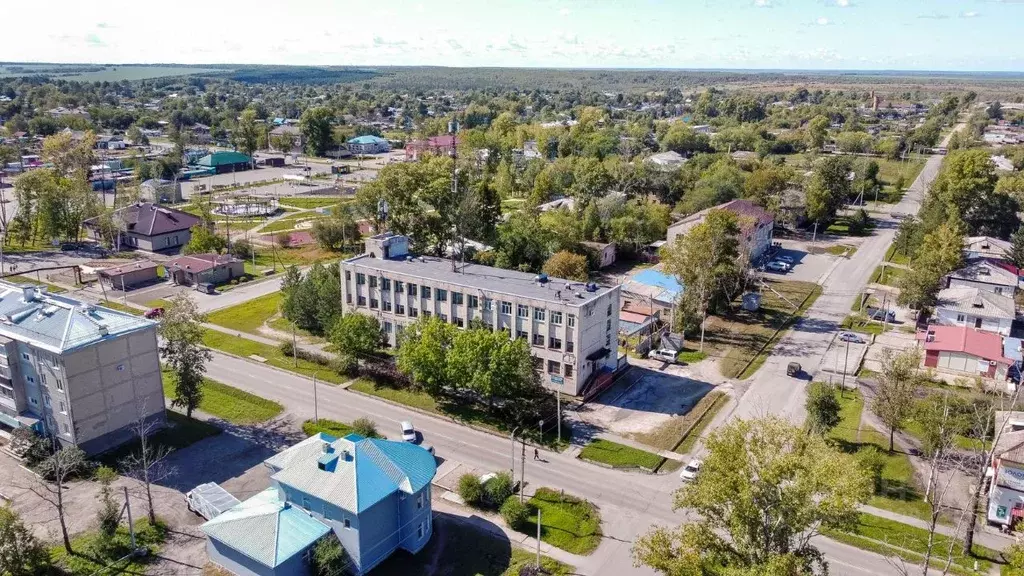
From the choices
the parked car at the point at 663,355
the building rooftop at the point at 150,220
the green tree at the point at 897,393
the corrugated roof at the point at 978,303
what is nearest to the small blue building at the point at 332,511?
the green tree at the point at 897,393

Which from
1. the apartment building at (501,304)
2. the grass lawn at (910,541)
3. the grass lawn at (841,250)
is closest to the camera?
the grass lawn at (910,541)

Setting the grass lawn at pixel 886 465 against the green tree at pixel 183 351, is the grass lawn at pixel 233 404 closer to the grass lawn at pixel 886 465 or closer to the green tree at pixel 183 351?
the green tree at pixel 183 351

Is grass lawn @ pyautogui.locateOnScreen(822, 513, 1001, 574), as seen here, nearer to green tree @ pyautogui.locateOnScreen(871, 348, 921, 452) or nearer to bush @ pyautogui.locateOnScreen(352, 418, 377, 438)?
green tree @ pyautogui.locateOnScreen(871, 348, 921, 452)

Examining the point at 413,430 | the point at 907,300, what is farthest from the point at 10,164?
the point at 907,300

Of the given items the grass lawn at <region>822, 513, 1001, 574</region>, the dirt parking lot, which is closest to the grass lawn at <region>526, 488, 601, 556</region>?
the dirt parking lot

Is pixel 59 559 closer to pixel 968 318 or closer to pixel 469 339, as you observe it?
pixel 469 339

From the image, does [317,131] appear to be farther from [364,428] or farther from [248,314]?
[364,428]

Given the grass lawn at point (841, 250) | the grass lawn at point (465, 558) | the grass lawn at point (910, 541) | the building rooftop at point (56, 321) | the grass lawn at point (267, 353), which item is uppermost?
the building rooftop at point (56, 321)

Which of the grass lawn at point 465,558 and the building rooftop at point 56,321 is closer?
the grass lawn at point 465,558
